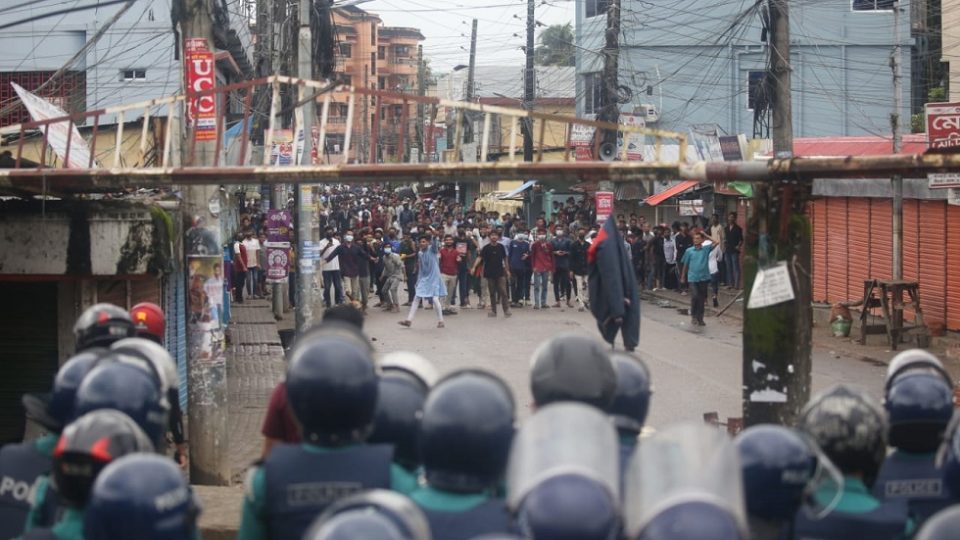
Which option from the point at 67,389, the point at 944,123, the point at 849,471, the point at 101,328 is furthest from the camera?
the point at 944,123

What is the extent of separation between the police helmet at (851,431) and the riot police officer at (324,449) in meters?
1.48

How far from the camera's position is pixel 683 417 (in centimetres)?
1391

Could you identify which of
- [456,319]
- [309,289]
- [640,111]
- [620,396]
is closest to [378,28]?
[640,111]

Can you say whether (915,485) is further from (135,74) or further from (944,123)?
(135,74)

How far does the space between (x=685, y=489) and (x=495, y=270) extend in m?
22.0

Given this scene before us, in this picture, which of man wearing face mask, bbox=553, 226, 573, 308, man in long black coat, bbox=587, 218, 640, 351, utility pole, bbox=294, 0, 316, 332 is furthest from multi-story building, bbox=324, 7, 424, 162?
man in long black coat, bbox=587, 218, 640, 351

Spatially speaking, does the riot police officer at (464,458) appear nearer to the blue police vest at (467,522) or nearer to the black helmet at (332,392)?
the blue police vest at (467,522)

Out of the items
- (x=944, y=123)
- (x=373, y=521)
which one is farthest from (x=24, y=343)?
(x=944, y=123)

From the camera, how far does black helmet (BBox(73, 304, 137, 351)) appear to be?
20.4 feet

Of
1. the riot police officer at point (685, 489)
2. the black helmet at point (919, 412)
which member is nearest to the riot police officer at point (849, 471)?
the black helmet at point (919, 412)

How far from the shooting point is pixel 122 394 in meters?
4.46

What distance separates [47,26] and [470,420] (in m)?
27.5

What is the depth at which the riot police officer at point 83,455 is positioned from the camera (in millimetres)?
3918

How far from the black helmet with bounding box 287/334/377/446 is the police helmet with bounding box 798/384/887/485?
5.04ft
